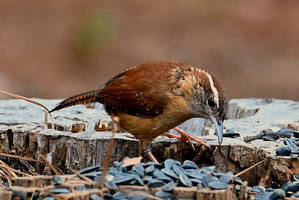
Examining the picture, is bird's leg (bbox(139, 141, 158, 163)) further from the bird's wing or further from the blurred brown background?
the blurred brown background

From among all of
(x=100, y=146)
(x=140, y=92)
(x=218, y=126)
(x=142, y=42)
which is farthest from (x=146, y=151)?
(x=142, y=42)

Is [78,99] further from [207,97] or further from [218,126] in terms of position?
[218,126]

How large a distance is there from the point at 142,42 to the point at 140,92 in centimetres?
771

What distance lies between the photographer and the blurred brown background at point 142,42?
42.8ft

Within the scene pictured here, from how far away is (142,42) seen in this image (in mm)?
14125

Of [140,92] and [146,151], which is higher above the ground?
[140,92]

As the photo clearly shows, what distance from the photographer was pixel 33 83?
12.9 metres

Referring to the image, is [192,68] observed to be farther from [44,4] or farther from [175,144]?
[44,4]

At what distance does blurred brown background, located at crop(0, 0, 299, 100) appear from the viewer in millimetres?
13039

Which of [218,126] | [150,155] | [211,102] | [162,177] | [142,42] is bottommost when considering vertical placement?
[162,177]

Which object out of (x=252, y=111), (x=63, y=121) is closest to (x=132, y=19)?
(x=252, y=111)

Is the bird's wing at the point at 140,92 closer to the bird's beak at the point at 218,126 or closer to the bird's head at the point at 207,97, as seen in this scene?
the bird's head at the point at 207,97

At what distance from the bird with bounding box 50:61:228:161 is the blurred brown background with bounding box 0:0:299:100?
19.7ft

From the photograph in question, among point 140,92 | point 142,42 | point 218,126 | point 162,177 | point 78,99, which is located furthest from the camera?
point 142,42
